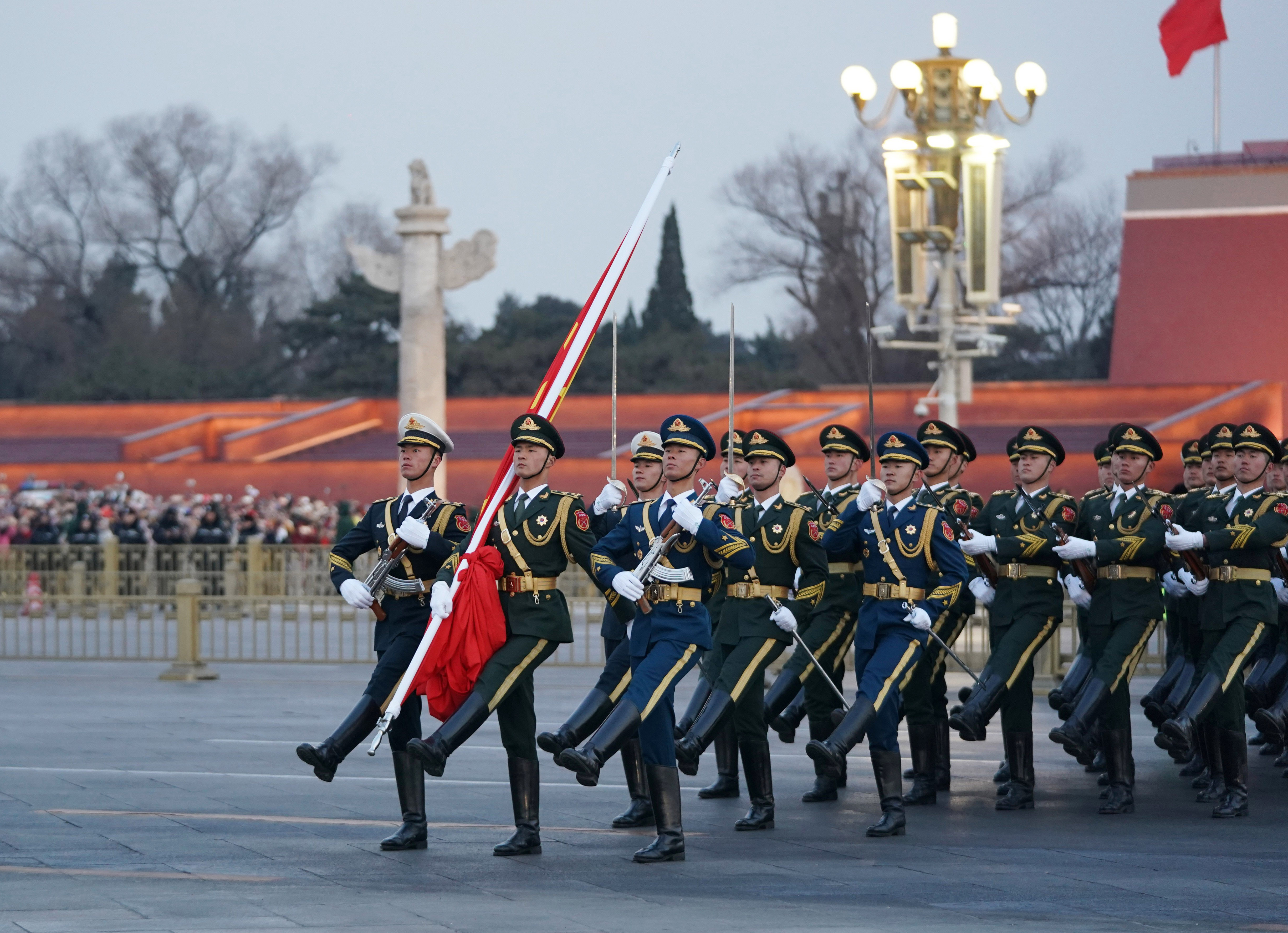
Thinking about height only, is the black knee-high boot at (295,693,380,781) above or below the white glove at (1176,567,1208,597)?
below

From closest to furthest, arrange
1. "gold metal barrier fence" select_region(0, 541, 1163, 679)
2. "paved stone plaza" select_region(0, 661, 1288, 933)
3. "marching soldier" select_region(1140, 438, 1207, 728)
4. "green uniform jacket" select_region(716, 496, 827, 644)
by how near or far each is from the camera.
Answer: "paved stone plaza" select_region(0, 661, 1288, 933) → "green uniform jacket" select_region(716, 496, 827, 644) → "marching soldier" select_region(1140, 438, 1207, 728) → "gold metal barrier fence" select_region(0, 541, 1163, 679)

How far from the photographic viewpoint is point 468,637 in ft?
25.7

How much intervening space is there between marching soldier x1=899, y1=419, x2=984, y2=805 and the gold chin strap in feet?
1.50

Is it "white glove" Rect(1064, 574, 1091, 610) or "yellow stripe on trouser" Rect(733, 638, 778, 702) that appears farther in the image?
"white glove" Rect(1064, 574, 1091, 610)

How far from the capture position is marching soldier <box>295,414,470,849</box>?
8.08m

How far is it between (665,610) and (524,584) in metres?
0.61

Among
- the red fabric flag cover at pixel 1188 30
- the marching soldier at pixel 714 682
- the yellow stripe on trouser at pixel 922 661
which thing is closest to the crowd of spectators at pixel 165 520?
the red fabric flag cover at pixel 1188 30

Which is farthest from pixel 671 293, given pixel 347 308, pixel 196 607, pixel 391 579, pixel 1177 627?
pixel 391 579

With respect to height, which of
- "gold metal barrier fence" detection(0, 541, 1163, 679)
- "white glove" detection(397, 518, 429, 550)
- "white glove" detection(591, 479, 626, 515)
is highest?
"white glove" detection(591, 479, 626, 515)

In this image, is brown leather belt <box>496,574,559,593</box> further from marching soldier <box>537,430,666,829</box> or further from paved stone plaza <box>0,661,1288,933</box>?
paved stone plaza <box>0,661,1288,933</box>

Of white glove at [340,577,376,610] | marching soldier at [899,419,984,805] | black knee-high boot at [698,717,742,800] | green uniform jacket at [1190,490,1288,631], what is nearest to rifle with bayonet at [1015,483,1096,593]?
marching soldier at [899,419,984,805]

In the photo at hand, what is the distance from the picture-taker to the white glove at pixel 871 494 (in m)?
8.84

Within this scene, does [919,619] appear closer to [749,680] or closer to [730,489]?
[749,680]

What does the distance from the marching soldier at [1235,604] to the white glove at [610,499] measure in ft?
9.09
